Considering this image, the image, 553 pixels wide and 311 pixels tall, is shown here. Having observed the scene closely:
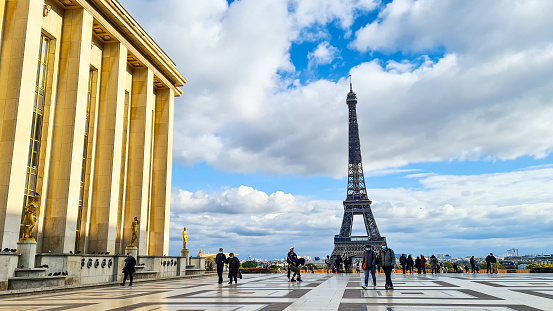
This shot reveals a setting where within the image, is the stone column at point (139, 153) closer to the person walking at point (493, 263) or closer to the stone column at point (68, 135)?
the stone column at point (68, 135)

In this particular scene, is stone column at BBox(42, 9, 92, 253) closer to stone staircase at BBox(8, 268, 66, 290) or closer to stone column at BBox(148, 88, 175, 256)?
stone staircase at BBox(8, 268, 66, 290)

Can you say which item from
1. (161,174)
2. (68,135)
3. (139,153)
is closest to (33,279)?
(68,135)

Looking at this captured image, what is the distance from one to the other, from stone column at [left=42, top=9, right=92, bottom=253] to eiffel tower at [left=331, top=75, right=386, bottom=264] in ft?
233

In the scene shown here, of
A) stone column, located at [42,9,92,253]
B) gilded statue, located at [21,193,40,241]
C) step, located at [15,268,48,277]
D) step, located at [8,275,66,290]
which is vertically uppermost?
stone column, located at [42,9,92,253]

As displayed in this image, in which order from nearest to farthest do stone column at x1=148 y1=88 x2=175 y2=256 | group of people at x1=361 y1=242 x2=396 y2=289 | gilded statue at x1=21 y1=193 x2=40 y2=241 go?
group of people at x1=361 y1=242 x2=396 y2=289 → gilded statue at x1=21 y1=193 x2=40 y2=241 → stone column at x1=148 y1=88 x2=175 y2=256

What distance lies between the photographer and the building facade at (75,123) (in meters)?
24.6

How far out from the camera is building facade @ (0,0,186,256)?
24611mm

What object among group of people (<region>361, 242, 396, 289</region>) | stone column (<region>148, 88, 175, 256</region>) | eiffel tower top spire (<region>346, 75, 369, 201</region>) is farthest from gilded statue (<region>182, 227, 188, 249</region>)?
eiffel tower top spire (<region>346, 75, 369, 201</region>)

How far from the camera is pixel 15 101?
24312mm

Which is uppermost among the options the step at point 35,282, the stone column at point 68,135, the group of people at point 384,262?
the stone column at point 68,135

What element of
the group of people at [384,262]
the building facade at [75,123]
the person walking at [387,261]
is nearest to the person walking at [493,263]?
→ the group of people at [384,262]

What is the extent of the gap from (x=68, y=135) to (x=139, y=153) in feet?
36.6

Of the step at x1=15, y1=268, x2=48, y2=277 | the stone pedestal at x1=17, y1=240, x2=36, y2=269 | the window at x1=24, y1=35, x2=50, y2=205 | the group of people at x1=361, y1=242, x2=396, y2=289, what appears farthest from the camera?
the window at x1=24, y1=35, x2=50, y2=205

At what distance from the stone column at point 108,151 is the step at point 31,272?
35.9 feet
